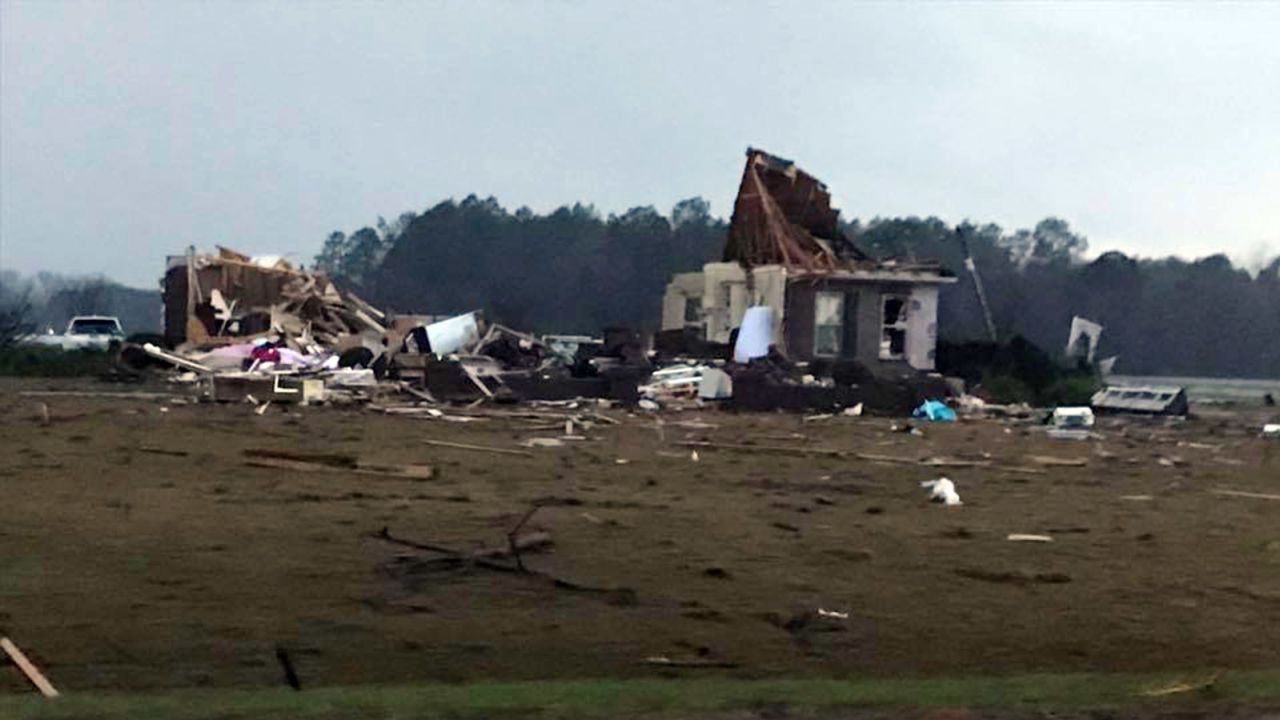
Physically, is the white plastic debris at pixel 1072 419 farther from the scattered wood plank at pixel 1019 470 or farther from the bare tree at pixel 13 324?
the bare tree at pixel 13 324

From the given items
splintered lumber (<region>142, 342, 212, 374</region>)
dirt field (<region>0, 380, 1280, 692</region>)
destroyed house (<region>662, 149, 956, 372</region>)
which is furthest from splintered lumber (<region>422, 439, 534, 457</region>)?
destroyed house (<region>662, 149, 956, 372</region>)

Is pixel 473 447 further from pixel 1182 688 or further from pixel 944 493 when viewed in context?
pixel 1182 688

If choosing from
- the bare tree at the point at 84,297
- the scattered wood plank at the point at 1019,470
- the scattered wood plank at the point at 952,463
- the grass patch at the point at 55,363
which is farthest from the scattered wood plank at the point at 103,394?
the bare tree at the point at 84,297

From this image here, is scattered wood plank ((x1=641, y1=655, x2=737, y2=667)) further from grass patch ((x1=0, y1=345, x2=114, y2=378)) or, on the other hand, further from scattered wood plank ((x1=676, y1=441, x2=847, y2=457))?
grass patch ((x1=0, y1=345, x2=114, y2=378))

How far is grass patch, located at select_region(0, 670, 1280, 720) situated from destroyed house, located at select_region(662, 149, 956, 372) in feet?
107

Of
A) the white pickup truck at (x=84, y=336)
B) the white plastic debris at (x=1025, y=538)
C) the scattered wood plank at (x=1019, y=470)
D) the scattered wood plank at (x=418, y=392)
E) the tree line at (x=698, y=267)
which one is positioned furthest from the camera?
the tree line at (x=698, y=267)

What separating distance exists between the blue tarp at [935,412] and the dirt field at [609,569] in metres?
11.5

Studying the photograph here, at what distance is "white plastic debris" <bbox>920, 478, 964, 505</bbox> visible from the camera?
17.0 m

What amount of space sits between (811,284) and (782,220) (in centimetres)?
249

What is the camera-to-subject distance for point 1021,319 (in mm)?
75500

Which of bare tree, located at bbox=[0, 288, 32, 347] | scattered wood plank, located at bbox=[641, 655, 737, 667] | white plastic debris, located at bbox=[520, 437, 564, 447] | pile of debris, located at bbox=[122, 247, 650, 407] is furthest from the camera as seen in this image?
bare tree, located at bbox=[0, 288, 32, 347]

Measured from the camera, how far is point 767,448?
22875 mm

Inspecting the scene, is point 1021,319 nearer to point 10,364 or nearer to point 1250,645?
point 10,364

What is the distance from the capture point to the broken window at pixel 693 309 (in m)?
47.8
